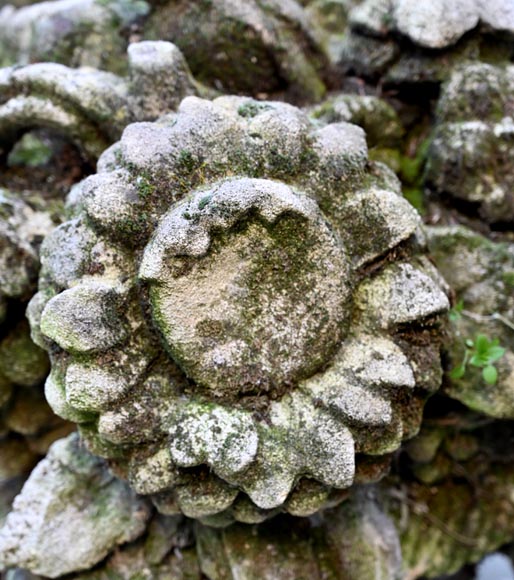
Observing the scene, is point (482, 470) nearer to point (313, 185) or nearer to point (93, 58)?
point (313, 185)

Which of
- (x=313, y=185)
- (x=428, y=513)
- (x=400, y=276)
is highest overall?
(x=313, y=185)

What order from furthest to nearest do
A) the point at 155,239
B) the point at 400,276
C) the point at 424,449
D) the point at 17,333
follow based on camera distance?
the point at 424,449
the point at 17,333
the point at 400,276
the point at 155,239

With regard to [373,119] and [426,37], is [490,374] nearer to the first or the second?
[373,119]

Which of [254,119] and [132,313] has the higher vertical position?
[254,119]

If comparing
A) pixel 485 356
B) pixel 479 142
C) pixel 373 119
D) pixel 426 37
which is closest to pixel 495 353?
pixel 485 356

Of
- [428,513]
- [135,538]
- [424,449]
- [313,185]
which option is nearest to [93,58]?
[313,185]

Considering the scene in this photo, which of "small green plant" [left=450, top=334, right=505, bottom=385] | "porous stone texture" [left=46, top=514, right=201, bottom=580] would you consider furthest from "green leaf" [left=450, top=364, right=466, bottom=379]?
"porous stone texture" [left=46, top=514, right=201, bottom=580]
